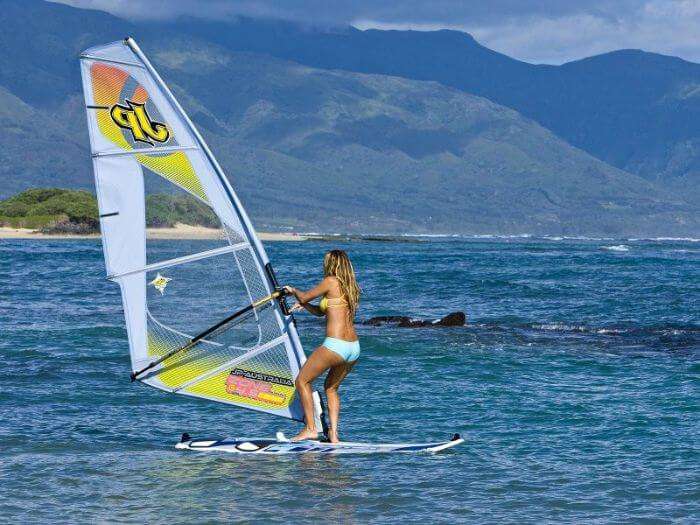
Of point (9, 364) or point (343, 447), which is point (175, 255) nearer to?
point (343, 447)

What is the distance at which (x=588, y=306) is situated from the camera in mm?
41562

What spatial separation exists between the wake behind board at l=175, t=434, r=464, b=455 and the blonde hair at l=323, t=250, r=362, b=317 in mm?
1888

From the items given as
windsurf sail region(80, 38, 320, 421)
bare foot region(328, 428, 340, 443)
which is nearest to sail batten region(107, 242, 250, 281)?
windsurf sail region(80, 38, 320, 421)

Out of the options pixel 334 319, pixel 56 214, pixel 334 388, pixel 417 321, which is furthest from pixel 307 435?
pixel 56 214

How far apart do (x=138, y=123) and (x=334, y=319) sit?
10.8ft

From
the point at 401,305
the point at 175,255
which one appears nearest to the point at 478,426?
the point at 175,255

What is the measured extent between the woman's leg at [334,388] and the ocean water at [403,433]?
1.65 ft

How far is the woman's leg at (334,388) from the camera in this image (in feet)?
47.7

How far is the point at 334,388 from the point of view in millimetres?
14672

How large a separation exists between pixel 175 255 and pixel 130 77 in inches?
87.8

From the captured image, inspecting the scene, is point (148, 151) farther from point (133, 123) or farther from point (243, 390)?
point (243, 390)

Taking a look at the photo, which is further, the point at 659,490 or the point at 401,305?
the point at 401,305

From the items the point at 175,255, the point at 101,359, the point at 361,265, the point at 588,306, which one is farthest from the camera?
the point at 361,265

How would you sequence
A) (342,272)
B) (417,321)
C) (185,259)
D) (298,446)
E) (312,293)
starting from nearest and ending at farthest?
(312,293) < (342,272) < (185,259) < (298,446) < (417,321)
